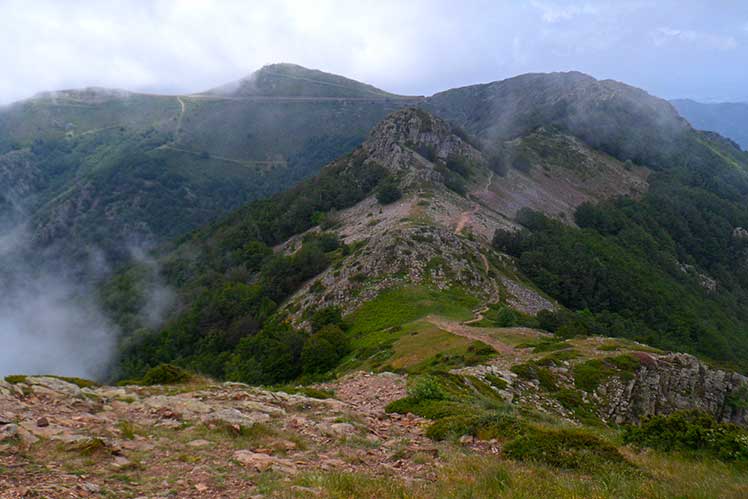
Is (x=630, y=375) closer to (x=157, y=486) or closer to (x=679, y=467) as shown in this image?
(x=679, y=467)

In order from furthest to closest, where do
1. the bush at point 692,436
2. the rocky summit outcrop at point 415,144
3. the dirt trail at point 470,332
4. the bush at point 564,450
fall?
the rocky summit outcrop at point 415,144 → the dirt trail at point 470,332 → the bush at point 692,436 → the bush at point 564,450

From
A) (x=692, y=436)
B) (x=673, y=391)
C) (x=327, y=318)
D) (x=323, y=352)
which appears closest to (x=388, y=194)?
(x=327, y=318)

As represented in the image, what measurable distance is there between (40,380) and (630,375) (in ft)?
84.3

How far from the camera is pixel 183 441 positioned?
38.9 feet

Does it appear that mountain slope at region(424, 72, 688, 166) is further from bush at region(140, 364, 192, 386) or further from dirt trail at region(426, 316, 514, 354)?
bush at region(140, 364, 192, 386)

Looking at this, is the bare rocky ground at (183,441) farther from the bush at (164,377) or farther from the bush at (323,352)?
the bush at (323,352)

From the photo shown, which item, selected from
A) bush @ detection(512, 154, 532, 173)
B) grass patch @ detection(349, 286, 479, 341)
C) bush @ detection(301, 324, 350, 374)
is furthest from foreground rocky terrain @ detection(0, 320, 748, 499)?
bush @ detection(512, 154, 532, 173)

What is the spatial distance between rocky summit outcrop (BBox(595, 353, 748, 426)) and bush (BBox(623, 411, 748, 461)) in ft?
33.9

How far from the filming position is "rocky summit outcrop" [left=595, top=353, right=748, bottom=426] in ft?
77.7

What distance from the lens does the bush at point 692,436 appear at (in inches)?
462

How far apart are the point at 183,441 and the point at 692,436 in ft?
41.4

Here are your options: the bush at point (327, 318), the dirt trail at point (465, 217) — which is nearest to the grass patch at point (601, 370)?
the bush at point (327, 318)

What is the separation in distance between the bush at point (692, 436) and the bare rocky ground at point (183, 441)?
5.74 m

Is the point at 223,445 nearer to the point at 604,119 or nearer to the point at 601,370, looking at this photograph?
the point at 601,370
